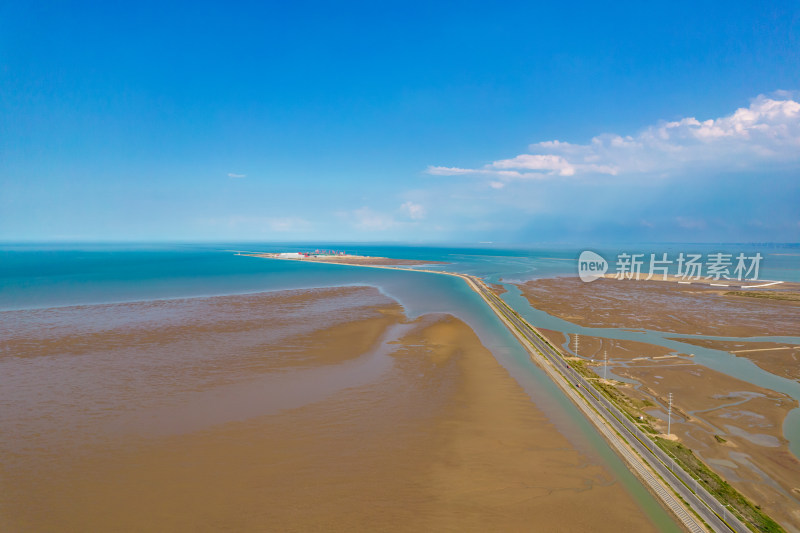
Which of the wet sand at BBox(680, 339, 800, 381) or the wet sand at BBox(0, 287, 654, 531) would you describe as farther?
the wet sand at BBox(680, 339, 800, 381)

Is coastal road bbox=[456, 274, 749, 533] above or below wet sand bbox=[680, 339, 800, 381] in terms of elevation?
below

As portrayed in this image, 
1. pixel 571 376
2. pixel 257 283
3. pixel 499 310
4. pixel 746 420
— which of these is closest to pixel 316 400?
pixel 571 376

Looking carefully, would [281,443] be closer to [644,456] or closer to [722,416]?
[644,456]

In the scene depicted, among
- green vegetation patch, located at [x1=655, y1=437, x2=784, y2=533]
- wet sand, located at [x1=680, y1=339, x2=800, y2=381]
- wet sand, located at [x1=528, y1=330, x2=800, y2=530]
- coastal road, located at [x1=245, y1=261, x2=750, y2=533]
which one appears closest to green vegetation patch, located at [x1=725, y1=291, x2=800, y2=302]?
wet sand, located at [x1=680, y1=339, x2=800, y2=381]

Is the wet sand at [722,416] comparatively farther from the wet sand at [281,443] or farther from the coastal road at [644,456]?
the wet sand at [281,443]

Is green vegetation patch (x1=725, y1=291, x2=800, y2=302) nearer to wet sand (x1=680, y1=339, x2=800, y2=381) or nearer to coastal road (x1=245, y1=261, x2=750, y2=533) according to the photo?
wet sand (x1=680, y1=339, x2=800, y2=381)

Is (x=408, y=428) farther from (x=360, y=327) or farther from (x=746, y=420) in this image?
(x=360, y=327)

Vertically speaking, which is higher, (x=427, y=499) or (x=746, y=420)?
(x=746, y=420)
